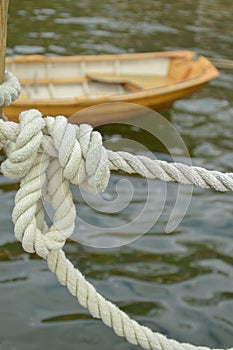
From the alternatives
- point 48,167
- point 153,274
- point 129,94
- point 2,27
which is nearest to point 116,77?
point 129,94

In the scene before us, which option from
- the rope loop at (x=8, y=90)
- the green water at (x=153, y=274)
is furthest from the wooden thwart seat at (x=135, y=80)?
the rope loop at (x=8, y=90)

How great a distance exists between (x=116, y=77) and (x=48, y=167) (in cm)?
697

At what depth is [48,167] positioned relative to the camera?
177 centimetres

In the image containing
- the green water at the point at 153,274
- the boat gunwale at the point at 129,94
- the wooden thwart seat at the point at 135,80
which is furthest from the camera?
the wooden thwart seat at the point at 135,80

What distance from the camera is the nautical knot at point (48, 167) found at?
1.70 meters

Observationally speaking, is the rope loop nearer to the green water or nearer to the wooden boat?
the green water

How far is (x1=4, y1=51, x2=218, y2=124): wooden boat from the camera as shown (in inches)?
292

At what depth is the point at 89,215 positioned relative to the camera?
18.9 feet

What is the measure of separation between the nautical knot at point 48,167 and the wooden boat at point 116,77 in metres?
5.23

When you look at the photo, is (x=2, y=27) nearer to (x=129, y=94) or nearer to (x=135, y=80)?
(x=129, y=94)

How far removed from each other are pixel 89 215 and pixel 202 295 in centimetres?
150

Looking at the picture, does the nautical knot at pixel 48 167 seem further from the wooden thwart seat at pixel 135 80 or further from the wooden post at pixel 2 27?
the wooden thwart seat at pixel 135 80

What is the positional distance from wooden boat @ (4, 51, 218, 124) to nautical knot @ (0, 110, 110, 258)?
5228 mm

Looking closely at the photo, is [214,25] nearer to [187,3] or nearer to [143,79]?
[187,3]
